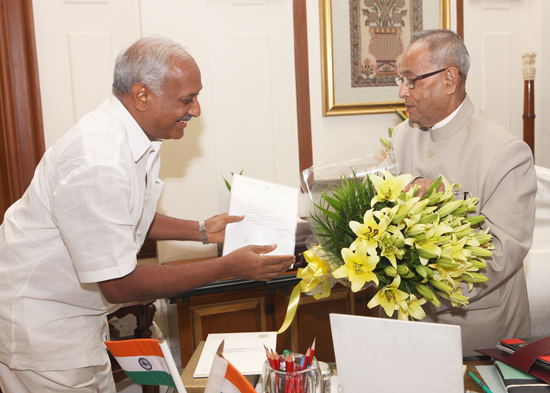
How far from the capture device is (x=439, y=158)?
5.42ft

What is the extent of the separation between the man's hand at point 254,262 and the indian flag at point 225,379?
0.72m

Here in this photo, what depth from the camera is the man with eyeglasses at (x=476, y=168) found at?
139 centimetres

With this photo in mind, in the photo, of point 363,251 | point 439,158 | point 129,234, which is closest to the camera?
point 363,251

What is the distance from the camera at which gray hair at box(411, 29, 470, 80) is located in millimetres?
1582

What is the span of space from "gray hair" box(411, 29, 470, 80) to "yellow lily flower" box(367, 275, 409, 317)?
0.90 m

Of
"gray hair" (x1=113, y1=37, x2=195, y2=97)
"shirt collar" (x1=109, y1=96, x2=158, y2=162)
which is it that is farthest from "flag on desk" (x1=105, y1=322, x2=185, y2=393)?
"gray hair" (x1=113, y1=37, x2=195, y2=97)

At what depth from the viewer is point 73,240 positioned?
128 centimetres

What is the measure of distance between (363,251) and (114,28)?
223cm

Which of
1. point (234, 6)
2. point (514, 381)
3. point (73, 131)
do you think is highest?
point (234, 6)

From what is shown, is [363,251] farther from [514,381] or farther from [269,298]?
[269,298]

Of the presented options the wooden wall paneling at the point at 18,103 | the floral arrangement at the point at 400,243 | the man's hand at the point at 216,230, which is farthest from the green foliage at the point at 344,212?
the wooden wall paneling at the point at 18,103

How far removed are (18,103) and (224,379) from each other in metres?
2.33

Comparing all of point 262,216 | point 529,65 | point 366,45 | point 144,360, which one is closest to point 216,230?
point 262,216

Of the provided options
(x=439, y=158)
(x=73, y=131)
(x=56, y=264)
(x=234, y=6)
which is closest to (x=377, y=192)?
(x=439, y=158)
